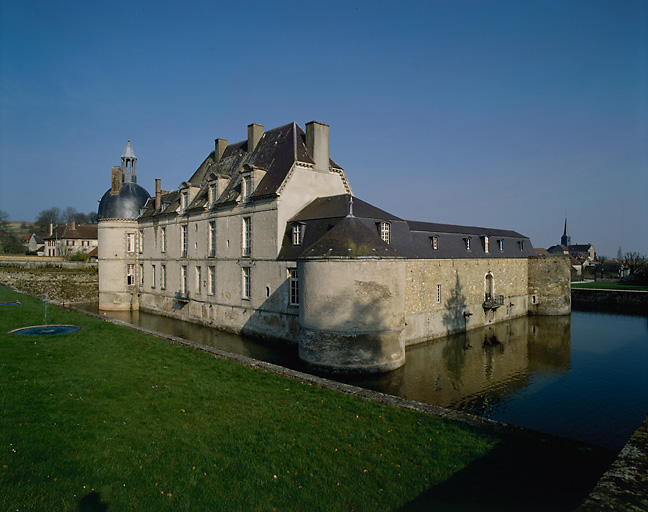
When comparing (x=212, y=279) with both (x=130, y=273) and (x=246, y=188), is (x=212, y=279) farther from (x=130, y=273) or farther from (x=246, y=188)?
(x=130, y=273)

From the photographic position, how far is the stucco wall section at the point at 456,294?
22.1 meters

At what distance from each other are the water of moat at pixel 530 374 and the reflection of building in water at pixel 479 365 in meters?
0.04

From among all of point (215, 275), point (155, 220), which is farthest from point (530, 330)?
point (155, 220)

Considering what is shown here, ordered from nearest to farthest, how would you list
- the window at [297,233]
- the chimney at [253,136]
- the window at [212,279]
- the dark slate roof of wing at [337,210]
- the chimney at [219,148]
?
the dark slate roof of wing at [337,210] → the window at [297,233] → the window at [212,279] → the chimney at [253,136] → the chimney at [219,148]

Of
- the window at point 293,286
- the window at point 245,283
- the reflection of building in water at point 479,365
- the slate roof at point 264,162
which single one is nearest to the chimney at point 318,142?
the slate roof at point 264,162

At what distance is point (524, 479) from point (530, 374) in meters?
12.1

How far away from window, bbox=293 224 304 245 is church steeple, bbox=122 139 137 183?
21.3 meters

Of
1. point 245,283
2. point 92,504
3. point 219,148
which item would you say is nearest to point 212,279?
point 245,283

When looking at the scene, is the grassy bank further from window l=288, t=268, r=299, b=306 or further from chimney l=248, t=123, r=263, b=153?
chimney l=248, t=123, r=263, b=153

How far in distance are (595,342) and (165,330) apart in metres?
25.2

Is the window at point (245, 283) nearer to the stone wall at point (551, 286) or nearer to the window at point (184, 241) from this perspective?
the window at point (184, 241)

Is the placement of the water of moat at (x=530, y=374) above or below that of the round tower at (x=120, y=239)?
below

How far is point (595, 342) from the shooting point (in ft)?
77.1

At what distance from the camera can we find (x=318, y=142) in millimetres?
23703
